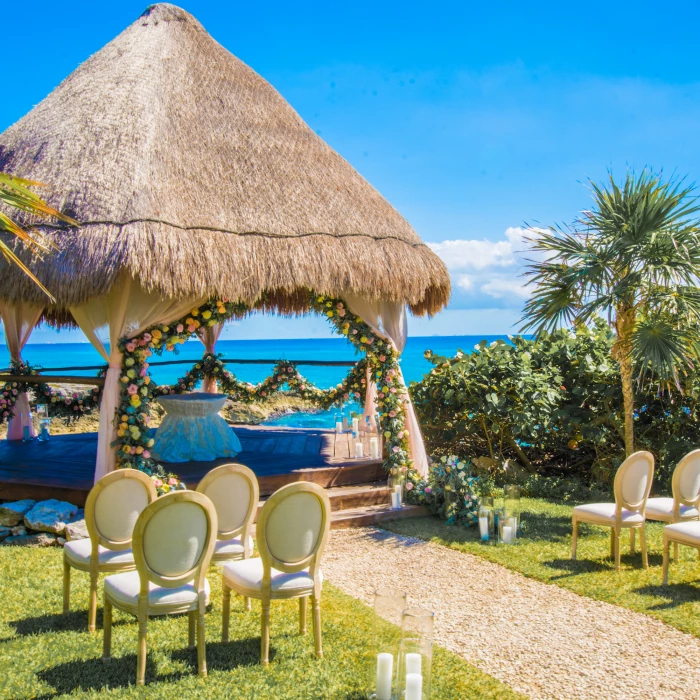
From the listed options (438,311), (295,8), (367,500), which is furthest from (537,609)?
(295,8)

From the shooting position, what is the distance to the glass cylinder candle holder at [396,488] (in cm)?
790

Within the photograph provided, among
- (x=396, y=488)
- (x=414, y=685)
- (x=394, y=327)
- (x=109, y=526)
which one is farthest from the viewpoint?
(x=394, y=327)

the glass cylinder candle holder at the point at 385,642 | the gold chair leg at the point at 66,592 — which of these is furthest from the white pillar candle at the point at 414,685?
the gold chair leg at the point at 66,592

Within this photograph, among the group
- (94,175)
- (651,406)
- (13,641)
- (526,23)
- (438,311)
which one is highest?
(526,23)

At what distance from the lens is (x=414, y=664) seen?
328 centimetres

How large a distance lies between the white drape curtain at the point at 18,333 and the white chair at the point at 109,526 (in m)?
6.42

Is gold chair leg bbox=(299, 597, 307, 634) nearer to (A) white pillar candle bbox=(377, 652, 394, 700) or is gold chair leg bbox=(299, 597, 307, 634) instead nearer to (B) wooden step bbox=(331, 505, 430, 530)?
(A) white pillar candle bbox=(377, 652, 394, 700)

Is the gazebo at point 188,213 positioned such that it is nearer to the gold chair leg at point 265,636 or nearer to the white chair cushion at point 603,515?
the white chair cushion at point 603,515

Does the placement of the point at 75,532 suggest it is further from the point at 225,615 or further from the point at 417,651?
the point at 417,651

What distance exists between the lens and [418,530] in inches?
289

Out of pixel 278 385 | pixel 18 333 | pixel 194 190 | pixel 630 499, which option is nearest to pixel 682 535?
pixel 630 499

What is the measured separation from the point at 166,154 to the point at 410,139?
6.66 metres

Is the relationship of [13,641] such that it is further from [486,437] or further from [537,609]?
[486,437]

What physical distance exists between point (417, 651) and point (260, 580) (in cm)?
130
